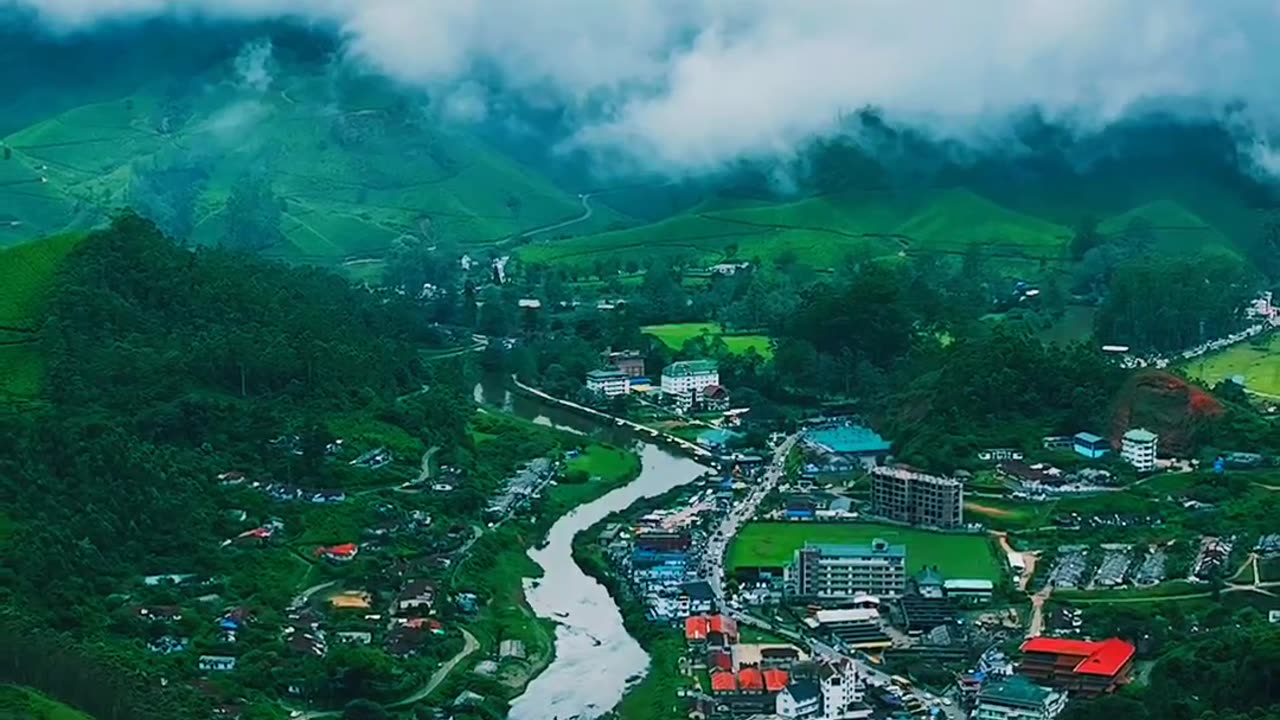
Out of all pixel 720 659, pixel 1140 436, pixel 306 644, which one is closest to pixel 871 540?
pixel 720 659

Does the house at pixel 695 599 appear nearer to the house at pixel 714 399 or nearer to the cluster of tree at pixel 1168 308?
the house at pixel 714 399

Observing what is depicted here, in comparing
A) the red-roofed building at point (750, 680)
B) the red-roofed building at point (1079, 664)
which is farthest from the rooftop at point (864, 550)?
the red-roofed building at point (750, 680)

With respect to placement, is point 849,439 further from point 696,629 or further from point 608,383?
point 696,629

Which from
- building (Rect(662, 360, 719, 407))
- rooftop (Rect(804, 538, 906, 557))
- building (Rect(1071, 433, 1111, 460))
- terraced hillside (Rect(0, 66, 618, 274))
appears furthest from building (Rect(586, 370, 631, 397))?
terraced hillside (Rect(0, 66, 618, 274))

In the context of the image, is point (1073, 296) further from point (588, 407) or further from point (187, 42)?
point (187, 42)

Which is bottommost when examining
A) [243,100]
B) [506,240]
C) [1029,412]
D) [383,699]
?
[383,699]

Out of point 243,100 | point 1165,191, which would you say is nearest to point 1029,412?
point 1165,191
